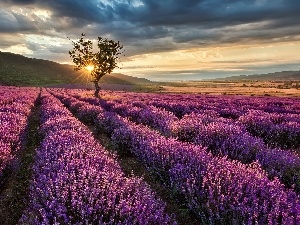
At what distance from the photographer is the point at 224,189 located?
388 centimetres

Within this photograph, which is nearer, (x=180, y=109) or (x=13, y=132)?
(x=13, y=132)

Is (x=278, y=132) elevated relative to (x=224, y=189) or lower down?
lower down

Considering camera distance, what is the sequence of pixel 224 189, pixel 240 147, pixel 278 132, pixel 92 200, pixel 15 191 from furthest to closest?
1. pixel 278 132
2. pixel 240 147
3. pixel 15 191
4. pixel 224 189
5. pixel 92 200

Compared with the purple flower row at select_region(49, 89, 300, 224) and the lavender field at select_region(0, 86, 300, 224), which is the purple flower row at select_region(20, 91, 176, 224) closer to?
the lavender field at select_region(0, 86, 300, 224)

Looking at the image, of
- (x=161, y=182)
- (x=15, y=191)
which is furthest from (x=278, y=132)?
(x=15, y=191)

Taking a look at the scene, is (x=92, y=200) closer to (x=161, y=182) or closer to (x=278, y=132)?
(x=161, y=182)

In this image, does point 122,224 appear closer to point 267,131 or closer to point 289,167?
point 289,167

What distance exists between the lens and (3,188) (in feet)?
17.5

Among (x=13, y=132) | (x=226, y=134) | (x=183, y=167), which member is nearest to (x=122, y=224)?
(x=183, y=167)

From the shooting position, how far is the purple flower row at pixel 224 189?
320 cm

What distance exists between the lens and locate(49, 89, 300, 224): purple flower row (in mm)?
3195

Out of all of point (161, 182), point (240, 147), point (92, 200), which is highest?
point (92, 200)

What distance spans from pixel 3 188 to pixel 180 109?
11.2 metres

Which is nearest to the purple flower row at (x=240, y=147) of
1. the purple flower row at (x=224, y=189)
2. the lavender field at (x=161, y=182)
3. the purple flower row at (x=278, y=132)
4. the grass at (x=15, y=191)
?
the lavender field at (x=161, y=182)
